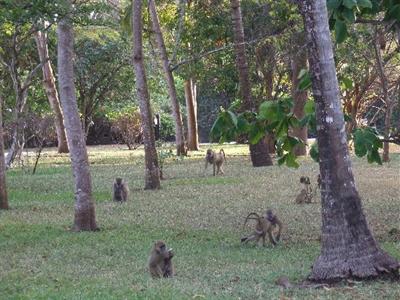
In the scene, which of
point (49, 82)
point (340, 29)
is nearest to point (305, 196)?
point (340, 29)

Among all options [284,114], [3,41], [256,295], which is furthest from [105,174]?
[256,295]

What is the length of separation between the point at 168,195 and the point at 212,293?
32.0 feet

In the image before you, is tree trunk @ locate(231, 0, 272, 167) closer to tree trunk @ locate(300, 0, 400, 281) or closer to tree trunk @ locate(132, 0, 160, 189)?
tree trunk @ locate(132, 0, 160, 189)

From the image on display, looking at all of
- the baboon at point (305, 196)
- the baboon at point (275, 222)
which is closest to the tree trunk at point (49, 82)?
the baboon at point (305, 196)

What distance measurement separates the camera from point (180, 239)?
11477mm

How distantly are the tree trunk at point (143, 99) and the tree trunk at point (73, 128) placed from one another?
5420 millimetres

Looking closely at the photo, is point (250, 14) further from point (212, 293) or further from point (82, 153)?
point (212, 293)

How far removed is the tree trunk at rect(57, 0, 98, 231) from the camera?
1212cm

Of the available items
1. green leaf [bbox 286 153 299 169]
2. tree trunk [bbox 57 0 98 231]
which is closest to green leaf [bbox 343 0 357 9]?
green leaf [bbox 286 153 299 169]

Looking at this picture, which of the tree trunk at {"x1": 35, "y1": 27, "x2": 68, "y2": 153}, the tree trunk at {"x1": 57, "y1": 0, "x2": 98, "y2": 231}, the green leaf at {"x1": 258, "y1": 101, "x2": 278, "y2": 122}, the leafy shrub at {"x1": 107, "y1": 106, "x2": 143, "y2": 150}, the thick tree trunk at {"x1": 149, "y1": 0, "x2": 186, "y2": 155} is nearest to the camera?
the green leaf at {"x1": 258, "y1": 101, "x2": 278, "y2": 122}

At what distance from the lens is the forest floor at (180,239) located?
7.74 metres

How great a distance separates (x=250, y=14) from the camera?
2812cm

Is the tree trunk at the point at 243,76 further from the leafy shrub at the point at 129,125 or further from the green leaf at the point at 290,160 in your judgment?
the leafy shrub at the point at 129,125

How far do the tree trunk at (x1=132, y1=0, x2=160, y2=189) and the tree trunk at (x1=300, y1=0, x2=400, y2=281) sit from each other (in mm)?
10104
